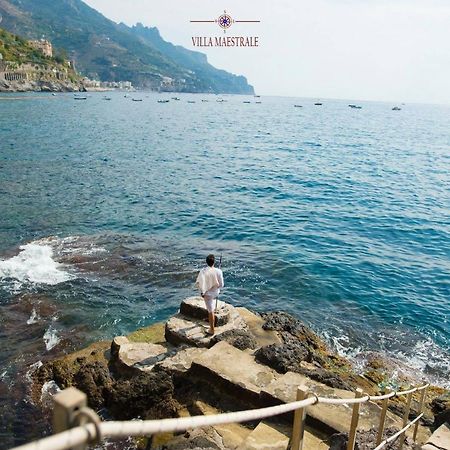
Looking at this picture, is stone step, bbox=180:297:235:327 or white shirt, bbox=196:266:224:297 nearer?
white shirt, bbox=196:266:224:297

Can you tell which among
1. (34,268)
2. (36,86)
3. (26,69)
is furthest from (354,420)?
(36,86)

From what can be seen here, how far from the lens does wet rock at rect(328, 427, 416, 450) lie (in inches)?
240

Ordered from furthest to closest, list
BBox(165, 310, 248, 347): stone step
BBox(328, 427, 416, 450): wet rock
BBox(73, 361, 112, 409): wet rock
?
BBox(165, 310, 248, 347): stone step, BBox(73, 361, 112, 409): wet rock, BBox(328, 427, 416, 450): wet rock

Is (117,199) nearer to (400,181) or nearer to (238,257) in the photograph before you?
(238,257)

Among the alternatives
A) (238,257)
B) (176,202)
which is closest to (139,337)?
(238,257)

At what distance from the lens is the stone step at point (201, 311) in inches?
457

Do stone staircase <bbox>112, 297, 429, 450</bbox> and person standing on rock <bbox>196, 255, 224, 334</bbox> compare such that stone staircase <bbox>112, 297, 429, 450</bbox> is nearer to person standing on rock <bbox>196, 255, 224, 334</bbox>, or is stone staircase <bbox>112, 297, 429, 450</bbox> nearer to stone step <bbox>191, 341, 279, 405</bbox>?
stone step <bbox>191, 341, 279, 405</bbox>

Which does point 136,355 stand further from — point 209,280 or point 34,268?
point 34,268

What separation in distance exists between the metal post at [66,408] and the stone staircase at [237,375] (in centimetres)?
547

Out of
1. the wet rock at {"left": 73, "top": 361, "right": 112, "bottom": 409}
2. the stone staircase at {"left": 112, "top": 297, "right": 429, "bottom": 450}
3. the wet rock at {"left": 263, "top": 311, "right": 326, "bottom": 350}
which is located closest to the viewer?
the stone staircase at {"left": 112, "top": 297, "right": 429, "bottom": 450}

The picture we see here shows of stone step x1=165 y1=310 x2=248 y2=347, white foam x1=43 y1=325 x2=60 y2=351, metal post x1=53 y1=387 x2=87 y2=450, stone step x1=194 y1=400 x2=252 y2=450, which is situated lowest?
white foam x1=43 y1=325 x2=60 y2=351

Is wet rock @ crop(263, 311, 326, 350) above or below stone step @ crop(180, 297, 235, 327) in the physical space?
below

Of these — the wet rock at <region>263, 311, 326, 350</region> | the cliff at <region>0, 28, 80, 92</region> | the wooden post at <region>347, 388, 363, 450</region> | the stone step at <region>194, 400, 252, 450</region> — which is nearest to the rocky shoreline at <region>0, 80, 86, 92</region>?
the cliff at <region>0, 28, 80, 92</region>

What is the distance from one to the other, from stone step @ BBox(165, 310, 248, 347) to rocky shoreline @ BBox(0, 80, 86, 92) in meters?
167
